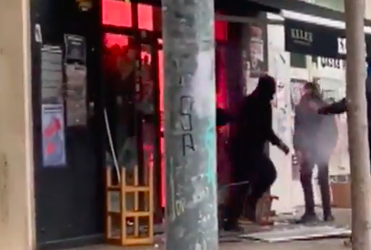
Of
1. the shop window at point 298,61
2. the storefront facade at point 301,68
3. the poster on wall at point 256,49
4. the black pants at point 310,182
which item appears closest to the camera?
the storefront facade at point 301,68

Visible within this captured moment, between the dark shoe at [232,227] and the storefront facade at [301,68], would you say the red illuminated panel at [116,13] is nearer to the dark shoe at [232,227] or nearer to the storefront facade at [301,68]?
the storefront facade at [301,68]

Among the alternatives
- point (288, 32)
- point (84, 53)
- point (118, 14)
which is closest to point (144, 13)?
point (118, 14)

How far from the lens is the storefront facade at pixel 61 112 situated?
8805 millimetres

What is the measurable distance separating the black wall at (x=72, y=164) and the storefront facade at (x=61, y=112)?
0.01 metres

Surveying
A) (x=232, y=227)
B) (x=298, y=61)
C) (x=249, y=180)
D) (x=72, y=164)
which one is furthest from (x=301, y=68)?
(x=72, y=164)

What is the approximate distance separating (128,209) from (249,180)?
2.13 m

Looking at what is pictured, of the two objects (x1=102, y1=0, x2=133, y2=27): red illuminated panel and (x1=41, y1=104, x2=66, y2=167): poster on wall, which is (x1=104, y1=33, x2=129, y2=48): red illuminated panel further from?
(x1=41, y1=104, x2=66, y2=167): poster on wall

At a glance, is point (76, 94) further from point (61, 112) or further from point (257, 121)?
point (257, 121)

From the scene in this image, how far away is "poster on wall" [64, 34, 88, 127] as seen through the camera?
380 inches

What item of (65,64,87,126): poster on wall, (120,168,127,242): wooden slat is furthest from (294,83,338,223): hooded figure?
(65,64,87,126): poster on wall

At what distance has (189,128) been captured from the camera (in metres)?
3.54

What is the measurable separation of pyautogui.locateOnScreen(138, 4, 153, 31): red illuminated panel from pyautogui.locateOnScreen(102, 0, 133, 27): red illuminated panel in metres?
0.18

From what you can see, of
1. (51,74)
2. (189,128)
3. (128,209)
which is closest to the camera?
(189,128)

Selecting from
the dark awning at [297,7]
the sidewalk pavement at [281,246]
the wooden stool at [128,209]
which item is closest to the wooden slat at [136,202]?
the wooden stool at [128,209]
